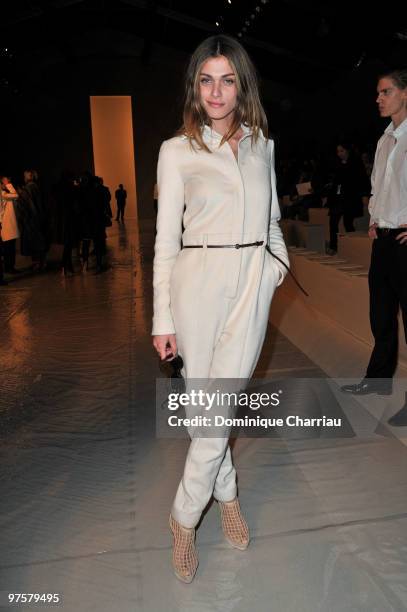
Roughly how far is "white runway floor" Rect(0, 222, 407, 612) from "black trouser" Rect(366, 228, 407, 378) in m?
0.55

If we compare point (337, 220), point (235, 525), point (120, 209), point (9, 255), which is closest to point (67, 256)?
point (9, 255)

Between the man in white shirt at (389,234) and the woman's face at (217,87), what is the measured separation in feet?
4.87

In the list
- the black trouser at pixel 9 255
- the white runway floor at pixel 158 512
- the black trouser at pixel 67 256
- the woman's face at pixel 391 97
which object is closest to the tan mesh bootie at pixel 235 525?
the white runway floor at pixel 158 512

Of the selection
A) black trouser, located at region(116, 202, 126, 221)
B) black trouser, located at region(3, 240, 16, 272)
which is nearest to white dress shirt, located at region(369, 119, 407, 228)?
black trouser, located at region(3, 240, 16, 272)

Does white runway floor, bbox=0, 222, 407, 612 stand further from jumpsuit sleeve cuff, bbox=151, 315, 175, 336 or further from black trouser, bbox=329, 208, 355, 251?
black trouser, bbox=329, 208, 355, 251

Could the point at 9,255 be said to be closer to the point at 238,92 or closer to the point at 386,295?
the point at 386,295

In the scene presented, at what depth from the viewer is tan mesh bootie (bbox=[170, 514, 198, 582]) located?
72.8 inches

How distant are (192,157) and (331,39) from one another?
50.9 feet

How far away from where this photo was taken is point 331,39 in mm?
15500

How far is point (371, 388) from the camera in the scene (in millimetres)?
3271

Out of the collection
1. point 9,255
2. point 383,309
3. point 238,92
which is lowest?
point 9,255

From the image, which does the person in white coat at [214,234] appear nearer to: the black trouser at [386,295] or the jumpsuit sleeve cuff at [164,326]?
the jumpsuit sleeve cuff at [164,326]

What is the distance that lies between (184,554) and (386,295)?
5.87 feet

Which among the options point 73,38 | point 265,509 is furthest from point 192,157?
point 73,38
